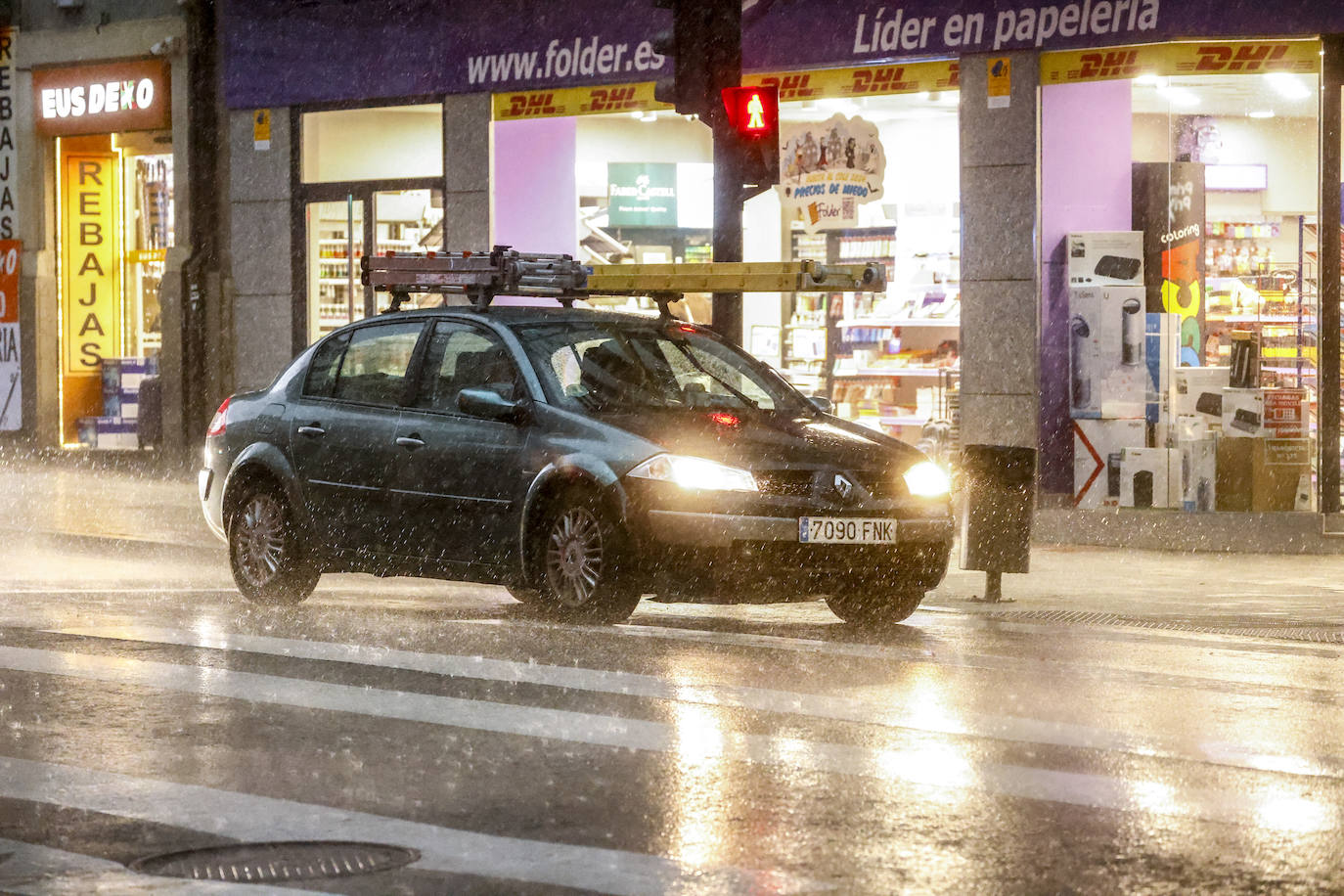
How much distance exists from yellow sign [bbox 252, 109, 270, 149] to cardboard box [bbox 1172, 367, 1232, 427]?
1043 cm

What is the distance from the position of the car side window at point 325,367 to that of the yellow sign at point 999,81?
743 cm

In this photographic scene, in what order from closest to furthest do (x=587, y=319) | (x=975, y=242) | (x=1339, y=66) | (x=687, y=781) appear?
1. (x=687, y=781)
2. (x=587, y=319)
3. (x=1339, y=66)
4. (x=975, y=242)

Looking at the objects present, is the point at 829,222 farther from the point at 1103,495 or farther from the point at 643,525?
the point at 643,525

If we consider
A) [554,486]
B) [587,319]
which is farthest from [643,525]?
[587,319]

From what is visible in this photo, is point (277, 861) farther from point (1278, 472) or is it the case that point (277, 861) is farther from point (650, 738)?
point (1278, 472)

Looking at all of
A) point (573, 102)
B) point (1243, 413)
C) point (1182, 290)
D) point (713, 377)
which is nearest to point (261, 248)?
point (573, 102)

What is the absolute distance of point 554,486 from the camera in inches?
396

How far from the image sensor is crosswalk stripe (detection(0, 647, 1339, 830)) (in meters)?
6.19

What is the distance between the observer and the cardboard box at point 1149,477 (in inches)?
641

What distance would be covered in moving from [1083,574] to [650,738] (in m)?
6.92

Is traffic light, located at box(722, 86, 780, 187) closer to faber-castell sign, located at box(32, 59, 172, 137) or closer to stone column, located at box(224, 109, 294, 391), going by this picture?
stone column, located at box(224, 109, 294, 391)

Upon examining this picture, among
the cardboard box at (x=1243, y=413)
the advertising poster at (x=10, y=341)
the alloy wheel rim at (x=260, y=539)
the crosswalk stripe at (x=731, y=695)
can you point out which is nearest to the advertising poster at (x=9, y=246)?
the advertising poster at (x=10, y=341)

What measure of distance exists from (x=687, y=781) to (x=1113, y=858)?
4.79ft

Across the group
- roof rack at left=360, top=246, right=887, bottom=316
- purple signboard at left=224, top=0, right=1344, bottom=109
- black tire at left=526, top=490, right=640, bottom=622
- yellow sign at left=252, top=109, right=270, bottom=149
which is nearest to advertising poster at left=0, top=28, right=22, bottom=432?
purple signboard at left=224, top=0, right=1344, bottom=109
